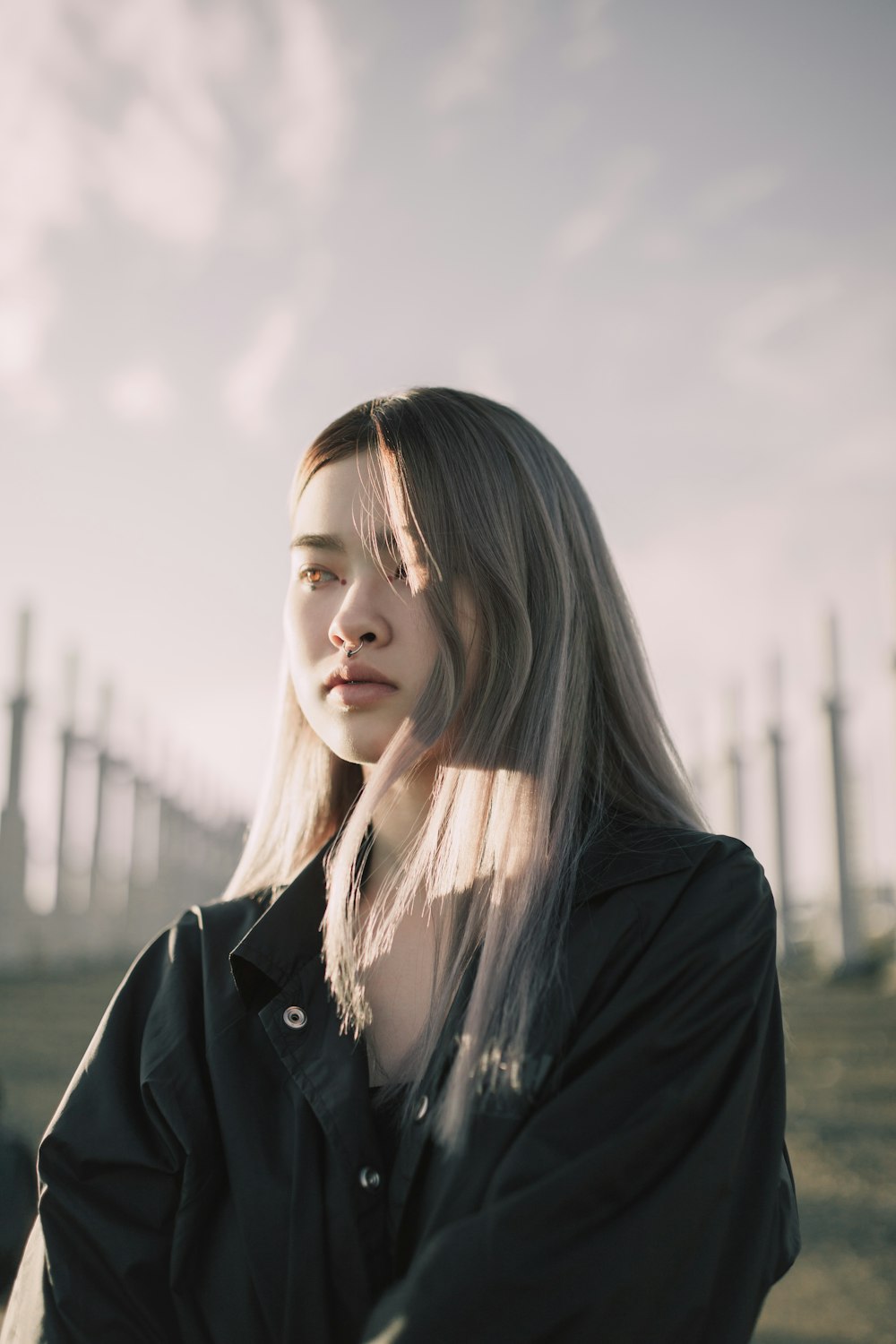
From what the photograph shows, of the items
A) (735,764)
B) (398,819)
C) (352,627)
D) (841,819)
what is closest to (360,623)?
(352,627)

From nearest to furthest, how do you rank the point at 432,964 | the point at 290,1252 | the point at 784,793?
the point at 290,1252, the point at 432,964, the point at 784,793

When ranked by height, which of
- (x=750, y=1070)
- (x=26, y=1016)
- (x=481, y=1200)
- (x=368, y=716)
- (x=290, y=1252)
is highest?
(x=368, y=716)

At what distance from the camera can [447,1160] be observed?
45.6 inches

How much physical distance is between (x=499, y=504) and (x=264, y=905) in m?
0.74

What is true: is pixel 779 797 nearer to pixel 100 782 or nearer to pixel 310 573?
pixel 100 782

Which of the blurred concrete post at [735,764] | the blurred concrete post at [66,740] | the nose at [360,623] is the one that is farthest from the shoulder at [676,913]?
the blurred concrete post at [66,740]

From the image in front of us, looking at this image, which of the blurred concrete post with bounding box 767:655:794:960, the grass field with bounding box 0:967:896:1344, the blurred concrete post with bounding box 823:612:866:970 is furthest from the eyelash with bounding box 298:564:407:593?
the blurred concrete post with bounding box 767:655:794:960

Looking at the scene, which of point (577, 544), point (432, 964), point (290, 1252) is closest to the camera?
point (290, 1252)

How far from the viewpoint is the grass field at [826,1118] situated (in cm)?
363

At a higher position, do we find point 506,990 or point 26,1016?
point 506,990

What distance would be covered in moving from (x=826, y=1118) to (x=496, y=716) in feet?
17.9

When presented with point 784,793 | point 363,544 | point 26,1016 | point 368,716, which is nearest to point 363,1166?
point 368,716

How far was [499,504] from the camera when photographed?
1558 mm

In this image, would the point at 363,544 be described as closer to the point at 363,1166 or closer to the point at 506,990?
the point at 506,990
